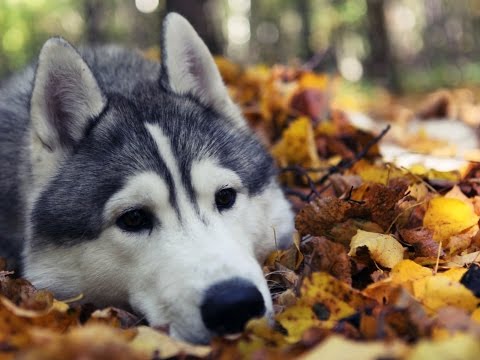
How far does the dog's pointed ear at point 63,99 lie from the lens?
2.84 metres

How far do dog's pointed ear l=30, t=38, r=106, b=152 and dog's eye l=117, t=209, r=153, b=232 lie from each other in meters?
0.62

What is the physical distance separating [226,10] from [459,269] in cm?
4613

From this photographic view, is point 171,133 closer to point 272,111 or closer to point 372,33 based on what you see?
point 272,111

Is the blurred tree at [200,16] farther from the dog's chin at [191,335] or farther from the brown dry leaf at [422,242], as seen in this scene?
the dog's chin at [191,335]

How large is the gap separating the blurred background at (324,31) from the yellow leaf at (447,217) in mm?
7063

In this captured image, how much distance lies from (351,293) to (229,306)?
0.44 meters

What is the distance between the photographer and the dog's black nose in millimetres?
2045

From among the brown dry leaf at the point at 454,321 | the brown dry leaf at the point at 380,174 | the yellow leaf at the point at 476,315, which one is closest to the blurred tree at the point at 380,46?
the brown dry leaf at the point at 380,174

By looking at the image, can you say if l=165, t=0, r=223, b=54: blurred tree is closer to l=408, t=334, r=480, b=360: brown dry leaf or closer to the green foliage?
l=408, t=334, r=480, b=360: brown dry leaf

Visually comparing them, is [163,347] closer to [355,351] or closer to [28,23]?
[355,351]

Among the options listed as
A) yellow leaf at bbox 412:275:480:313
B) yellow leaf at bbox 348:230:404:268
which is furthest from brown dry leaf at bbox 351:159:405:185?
yellow leaf at bbox 412:275:480:313

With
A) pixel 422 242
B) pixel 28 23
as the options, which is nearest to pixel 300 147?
pixel 422 242

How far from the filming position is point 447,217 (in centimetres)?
282

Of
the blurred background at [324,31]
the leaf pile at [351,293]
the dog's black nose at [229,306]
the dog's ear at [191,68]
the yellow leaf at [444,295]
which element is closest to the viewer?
the leaf pile at [351,293]
